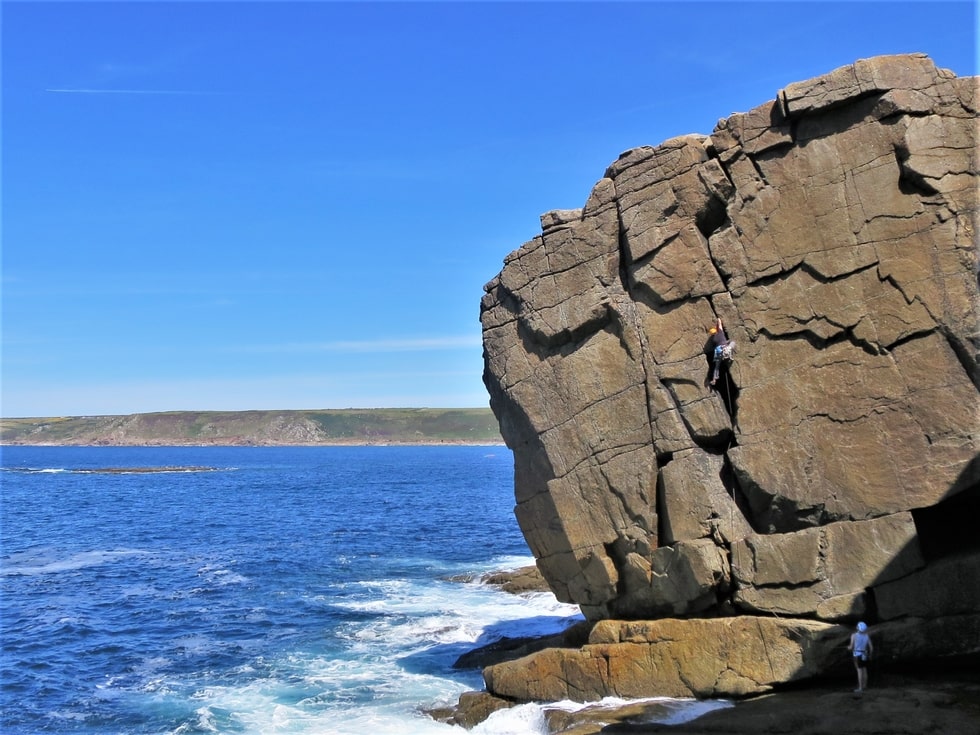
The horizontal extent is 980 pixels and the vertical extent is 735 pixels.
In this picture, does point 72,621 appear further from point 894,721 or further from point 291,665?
point 894,721

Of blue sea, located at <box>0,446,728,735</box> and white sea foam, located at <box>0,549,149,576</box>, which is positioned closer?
blue sea, located at <box>0,446,728,735</box>

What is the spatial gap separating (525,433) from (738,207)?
31.1ft

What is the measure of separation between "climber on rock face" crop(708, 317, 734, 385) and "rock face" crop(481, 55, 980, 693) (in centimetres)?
34

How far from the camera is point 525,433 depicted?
26.4 metres

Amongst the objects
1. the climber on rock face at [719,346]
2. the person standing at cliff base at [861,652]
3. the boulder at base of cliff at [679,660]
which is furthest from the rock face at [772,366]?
the person standing at cliff base at [861,652]

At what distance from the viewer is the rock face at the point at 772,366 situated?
20.7 metres

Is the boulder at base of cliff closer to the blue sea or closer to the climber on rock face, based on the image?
the blue sea

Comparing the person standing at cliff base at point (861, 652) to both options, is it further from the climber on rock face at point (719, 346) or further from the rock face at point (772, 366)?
the climber on rock face at point (719, 346)

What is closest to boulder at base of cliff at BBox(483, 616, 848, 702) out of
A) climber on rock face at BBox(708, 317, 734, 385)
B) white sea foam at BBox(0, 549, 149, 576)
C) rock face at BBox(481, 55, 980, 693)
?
rock face at BBox(481, 55, 980, 693)

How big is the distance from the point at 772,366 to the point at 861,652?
7.65 meters

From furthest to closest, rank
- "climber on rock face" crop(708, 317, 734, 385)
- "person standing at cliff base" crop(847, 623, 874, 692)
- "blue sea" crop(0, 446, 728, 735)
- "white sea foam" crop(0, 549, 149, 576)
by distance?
"white sea foam" crop(0, 549, 149, 576), "blue sea" crop(0, 446, 728, 735), "climber on rock face" crop(708, 317, 734, 385), "person standing at cliff base" crop(847, 623, 874, 692)

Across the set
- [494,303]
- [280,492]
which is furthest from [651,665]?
[280,492]

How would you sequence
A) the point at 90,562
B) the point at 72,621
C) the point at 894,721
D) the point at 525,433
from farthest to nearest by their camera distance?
1. the point at 90,562
2. the point at 72,621
3. the point at 525,433
4. the point at 894,721

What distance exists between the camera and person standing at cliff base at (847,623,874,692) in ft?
62.8
